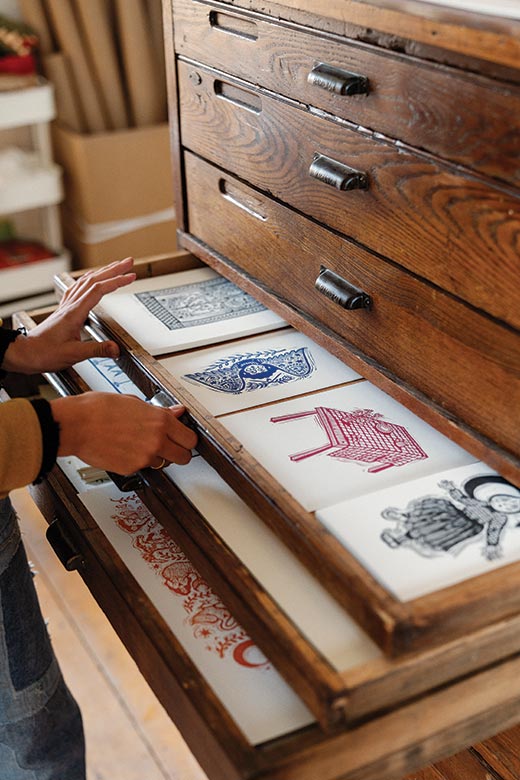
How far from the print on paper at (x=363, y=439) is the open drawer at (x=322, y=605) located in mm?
97

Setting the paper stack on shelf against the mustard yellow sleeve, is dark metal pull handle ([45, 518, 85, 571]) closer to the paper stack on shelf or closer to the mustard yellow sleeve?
the mustard yellow sleeve

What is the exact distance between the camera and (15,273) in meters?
2.75

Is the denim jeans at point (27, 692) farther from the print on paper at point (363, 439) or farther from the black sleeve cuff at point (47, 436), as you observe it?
the print on paper at point (363, 439)

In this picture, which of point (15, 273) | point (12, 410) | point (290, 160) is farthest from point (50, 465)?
point (15, 273)

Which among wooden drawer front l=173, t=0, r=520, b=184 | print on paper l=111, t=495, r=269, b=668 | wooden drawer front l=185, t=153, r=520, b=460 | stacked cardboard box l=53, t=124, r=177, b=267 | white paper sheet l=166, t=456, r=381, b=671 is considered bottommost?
stacked cardboard box l=53, t=124, r=177, b=267

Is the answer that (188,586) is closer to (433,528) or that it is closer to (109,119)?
(433,528)

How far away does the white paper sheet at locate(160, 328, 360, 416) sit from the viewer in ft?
3.67

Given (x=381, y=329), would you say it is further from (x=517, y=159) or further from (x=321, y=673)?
(x=321, y=673)

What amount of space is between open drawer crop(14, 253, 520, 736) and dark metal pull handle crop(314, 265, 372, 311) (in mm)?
211

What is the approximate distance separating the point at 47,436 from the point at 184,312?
0.43 m

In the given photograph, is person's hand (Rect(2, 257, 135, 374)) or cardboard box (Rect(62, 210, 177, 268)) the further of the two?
cardboard box (Rect(62, 210, 177, 268))

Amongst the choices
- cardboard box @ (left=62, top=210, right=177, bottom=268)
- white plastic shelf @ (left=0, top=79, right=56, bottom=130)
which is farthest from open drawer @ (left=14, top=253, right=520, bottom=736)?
cardboard box @ (left=62, top=210, right=177, bottom=268)

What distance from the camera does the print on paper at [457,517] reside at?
2.78 ft

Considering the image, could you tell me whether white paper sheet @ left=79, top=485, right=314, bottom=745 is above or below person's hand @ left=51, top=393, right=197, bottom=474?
below
